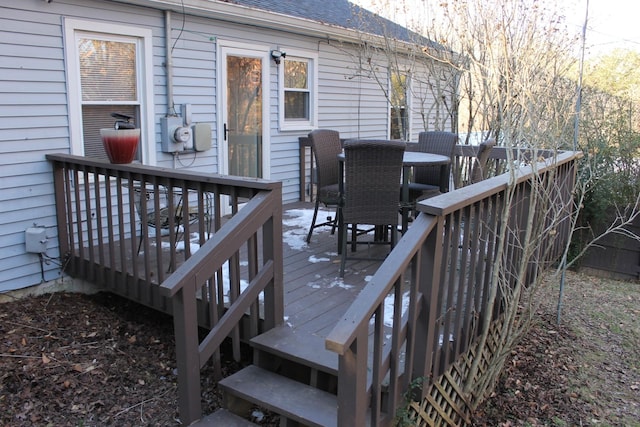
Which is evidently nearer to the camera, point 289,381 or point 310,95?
point 289,381

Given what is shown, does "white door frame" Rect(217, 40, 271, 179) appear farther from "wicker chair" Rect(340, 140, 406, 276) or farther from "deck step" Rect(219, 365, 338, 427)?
"deck step" Rect(219, 365, 338, 427)

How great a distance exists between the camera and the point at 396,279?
80.1 inches

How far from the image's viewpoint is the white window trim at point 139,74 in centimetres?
436

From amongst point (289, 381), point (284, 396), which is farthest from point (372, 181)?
point (284, 396)

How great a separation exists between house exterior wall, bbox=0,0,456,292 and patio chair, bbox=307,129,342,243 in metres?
1.64

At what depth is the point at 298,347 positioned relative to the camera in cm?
272

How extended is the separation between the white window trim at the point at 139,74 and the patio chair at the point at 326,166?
5.53ft

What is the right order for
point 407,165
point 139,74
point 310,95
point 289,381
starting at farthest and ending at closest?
1. point 310,95
2. point 139,74
3. point 407,165
4. point 289,381

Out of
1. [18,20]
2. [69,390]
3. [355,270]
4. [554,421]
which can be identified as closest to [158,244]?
[69,390]

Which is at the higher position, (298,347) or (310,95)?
(310,95)

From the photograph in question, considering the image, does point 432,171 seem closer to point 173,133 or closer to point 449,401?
point 173,133

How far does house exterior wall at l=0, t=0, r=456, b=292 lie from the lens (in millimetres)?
4051

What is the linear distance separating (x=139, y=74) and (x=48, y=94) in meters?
0.94

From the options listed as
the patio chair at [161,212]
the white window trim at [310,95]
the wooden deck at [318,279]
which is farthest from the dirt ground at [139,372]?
the white window trim at [310,95]
